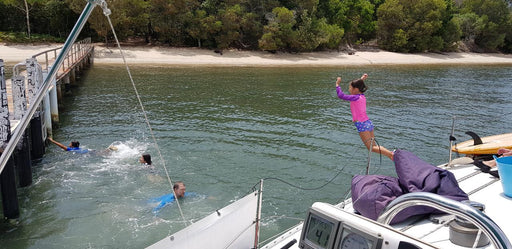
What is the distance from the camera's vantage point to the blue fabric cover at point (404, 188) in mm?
5469

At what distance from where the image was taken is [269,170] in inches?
533

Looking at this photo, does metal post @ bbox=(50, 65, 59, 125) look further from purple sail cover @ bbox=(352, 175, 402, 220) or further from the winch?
the winch

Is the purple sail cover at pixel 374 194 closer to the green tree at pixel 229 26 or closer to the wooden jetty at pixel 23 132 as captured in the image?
the wooden jetty at pixel 23 132

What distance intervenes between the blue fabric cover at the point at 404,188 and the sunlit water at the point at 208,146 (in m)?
1.34

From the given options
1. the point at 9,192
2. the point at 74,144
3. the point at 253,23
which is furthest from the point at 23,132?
the point at 253,23

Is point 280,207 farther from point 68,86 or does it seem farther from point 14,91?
point 68,86

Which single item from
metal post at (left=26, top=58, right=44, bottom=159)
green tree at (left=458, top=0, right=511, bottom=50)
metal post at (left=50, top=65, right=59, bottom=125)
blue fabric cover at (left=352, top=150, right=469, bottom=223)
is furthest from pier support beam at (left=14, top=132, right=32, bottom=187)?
green tree at (left=458, top=0, right=511, bottom=50)

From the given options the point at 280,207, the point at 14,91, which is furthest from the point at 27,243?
the point at 280,207

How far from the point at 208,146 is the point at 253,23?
3910 cm

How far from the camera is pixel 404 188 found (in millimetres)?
5801

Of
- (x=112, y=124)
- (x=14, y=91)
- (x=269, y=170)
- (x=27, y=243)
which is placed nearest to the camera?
(x=27, y=243)

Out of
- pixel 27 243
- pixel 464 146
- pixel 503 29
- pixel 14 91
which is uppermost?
pixel 503 29

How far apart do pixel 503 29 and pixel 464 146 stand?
74.4m

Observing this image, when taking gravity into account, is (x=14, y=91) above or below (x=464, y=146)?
above
